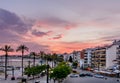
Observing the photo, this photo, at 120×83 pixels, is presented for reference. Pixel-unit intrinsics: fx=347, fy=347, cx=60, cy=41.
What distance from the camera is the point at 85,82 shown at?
403 ft

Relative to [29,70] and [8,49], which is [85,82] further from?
[8,49]

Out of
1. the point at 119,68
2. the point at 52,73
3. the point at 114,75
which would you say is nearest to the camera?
the point at 52,73

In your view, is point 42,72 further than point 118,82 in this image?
Yes

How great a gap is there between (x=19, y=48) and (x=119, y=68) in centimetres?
5093

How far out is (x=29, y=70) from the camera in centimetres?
12400

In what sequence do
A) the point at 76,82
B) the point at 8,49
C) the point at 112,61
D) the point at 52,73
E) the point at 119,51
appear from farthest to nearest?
the point at 112,61, the point at 119,51, the point at 8,49, the point at 76,82, the point at 52,73

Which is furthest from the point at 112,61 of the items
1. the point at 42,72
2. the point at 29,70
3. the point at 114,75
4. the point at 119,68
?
the point at 29,70

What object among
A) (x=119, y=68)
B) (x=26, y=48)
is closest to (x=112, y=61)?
(x=119, y=68)

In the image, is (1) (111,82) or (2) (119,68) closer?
(1) (111,82)

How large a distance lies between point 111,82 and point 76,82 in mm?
12573

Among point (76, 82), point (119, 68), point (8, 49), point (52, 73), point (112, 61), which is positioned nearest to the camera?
point (52, 73)

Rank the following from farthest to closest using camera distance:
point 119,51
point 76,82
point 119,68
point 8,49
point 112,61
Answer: point 112,61 → point 119,51 → point 119,68 → point 8,49 → point 76,82

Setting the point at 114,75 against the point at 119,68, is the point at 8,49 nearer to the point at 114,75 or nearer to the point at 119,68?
the point at 114,75

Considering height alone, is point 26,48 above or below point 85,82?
above
